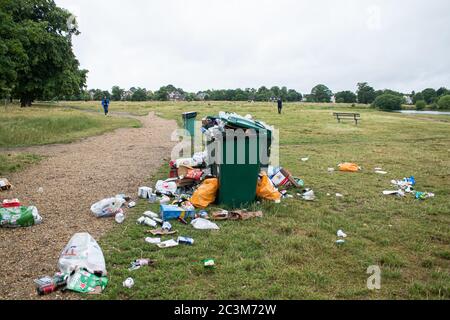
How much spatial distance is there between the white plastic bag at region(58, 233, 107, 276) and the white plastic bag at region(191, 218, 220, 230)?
1.53 meters

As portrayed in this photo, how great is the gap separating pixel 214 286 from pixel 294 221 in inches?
85.0

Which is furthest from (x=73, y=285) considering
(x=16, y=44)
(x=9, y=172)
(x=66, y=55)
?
(x=66, y=55)

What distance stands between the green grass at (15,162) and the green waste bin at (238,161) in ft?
17.9

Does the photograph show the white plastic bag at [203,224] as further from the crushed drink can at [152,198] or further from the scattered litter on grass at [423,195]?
the scattered litter on grass at [423,195]

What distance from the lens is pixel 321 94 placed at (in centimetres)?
9425

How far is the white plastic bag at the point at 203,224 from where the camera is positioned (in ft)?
15.9

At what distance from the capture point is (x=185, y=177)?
6551mm

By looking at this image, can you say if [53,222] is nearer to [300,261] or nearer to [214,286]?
[214,286]

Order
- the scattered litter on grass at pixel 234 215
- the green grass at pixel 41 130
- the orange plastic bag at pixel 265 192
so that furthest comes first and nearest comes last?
the green grass at pixel 41 130, the orange plastic bag at pixel 265 192, the scattered litter on grass at pixel 234 215

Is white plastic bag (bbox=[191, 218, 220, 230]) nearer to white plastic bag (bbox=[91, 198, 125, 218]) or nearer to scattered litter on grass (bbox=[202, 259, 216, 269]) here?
scattered litter on grass (bbox=[202, 259, 216, 269])

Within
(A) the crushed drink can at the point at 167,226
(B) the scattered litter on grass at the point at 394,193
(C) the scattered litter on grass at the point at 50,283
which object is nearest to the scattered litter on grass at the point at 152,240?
(A) the crushed drink can at the point at 167,226

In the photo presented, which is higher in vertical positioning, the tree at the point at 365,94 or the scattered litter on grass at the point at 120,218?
the tree at the point at 365,94

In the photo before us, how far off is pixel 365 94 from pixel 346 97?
468cm

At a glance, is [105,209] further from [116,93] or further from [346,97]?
[116,93]
